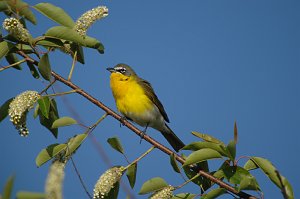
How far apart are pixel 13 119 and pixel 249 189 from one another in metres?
1.59

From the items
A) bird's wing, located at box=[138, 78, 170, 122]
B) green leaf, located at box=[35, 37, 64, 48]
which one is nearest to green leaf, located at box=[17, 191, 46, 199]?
green leaf, located at box=[35, 37, 64, 48]

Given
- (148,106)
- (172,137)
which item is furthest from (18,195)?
(148,106)

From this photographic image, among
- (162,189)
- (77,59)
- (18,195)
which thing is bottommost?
(162,189)

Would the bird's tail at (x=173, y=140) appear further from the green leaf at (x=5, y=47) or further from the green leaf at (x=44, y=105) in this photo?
the green leaf at (x=5, y=47)

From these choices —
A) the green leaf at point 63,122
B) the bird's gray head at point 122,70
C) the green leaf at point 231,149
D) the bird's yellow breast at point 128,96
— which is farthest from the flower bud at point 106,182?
the bird's gray head at point 122,70

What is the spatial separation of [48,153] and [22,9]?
1.15 metres

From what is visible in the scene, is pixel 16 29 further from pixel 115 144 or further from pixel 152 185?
pixel 152 185

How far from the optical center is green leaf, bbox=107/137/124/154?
3150 mm

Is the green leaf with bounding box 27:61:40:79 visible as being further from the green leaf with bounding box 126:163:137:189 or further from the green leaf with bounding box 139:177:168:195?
the green leaf with bounding box 139:177:168:195

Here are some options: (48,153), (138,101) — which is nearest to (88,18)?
(48,153)

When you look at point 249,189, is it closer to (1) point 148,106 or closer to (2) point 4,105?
(2) point 4,105

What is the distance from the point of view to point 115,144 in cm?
319

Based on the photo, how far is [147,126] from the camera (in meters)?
7.56

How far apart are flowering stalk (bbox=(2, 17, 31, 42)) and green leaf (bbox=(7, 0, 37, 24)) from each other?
23 cm
